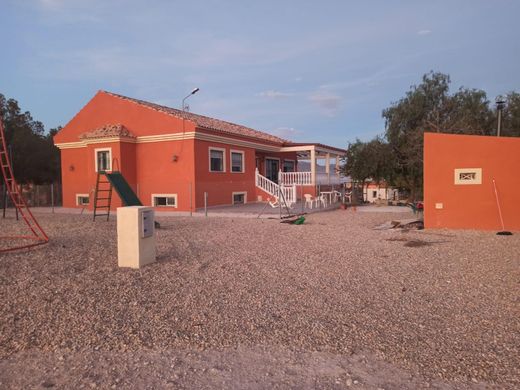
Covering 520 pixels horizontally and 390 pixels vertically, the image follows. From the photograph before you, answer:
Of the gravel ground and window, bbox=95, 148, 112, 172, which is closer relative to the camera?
the gravel ground

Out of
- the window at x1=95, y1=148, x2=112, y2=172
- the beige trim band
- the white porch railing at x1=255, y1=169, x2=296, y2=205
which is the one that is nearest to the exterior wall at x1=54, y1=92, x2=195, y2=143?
the beige trim band

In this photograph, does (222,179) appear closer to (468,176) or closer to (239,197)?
(239,197)

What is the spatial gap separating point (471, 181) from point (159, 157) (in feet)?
44.2

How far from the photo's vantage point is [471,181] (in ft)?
38.5

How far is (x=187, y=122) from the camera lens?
17.8 metres

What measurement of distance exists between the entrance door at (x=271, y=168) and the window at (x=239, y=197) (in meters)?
5.21

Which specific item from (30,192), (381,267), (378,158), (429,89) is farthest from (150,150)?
(429,89)

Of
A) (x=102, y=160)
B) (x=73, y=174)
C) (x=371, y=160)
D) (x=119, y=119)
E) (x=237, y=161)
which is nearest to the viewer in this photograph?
(x=102, y=160)

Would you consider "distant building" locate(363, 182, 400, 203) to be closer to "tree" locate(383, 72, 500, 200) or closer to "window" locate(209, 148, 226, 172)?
"tree" locate(383, 72, 500, 200)

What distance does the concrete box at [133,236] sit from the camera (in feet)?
21.8

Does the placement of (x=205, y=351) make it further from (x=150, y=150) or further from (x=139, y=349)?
(x=150, y=150)

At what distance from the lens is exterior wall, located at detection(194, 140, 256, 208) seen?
18.0 m

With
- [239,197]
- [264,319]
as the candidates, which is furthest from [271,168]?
[264,319]

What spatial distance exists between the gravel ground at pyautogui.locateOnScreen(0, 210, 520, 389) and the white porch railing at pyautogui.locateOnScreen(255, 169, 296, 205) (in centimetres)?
1179
